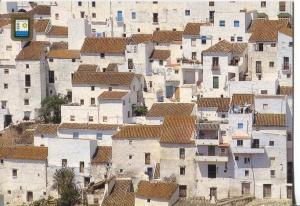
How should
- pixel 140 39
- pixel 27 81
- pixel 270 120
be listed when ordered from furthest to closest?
pixel 140 39
pixel 27 81
pixel 270 120

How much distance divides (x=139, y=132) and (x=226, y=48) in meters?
2.24

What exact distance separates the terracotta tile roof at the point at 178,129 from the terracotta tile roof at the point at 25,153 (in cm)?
192

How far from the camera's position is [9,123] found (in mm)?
13570

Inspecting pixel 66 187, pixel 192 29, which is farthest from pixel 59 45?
pixel 66 187

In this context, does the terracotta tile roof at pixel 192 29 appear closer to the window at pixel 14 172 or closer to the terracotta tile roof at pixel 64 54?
the terracotta tile roof at pixel 64 54

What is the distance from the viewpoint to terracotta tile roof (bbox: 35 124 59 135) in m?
12.0

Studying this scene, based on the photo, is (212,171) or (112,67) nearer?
(212,171)

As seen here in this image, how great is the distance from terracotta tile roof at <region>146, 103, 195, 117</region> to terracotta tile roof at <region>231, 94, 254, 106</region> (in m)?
0.76

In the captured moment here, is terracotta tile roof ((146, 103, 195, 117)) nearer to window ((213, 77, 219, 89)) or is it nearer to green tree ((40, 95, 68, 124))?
window ((213, 77, 219, 89))

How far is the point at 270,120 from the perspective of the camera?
10.9 meters

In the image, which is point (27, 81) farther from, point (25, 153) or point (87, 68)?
point (25, 153)

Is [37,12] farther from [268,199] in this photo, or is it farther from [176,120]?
[268,199]

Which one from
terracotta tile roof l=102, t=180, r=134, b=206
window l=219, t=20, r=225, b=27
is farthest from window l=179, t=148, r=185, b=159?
window l=219, t=20, r=225, b=27

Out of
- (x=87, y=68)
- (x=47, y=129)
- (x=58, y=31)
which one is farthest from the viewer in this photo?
(x=58, y=31)
